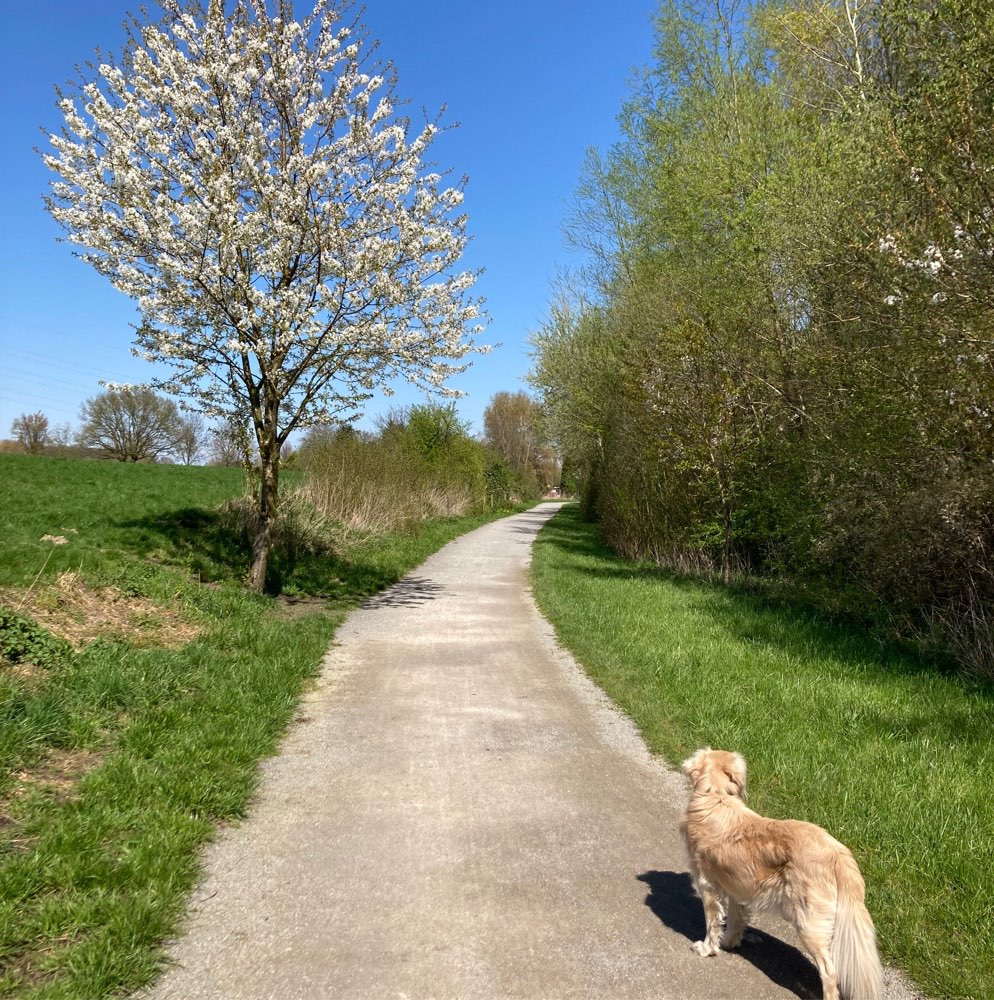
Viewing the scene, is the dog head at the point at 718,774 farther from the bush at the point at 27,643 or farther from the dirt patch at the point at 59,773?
the bush at the point at 27,643

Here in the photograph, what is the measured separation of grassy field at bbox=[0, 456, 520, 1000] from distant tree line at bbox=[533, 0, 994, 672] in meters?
7.12

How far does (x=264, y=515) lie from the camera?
36.7 ft

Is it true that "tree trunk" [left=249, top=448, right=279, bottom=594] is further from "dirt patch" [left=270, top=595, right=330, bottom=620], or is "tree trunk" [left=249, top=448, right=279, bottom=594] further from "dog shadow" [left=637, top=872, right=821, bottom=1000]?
"dog shadow" [left=637, top=872, right=821, bottom=1000]

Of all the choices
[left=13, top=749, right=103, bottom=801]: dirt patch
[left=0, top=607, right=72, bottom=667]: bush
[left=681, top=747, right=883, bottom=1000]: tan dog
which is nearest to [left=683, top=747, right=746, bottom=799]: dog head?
[left=681, top=747, right=883, bottom=1000]: tan dog

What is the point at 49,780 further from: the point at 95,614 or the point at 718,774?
the point at 718,774

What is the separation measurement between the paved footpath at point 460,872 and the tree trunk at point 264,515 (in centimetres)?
496

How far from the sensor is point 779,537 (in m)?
13.7

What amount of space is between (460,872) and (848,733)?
343 centimetres

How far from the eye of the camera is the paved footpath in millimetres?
2881

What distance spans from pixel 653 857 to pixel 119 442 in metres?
71.7

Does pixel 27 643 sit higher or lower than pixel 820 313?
lower

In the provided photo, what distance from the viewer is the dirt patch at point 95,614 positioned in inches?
283

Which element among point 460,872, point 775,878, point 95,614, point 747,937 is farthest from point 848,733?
point 95,614

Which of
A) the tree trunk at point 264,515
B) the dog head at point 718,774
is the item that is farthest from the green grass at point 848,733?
the tree trunk at point 264,515
